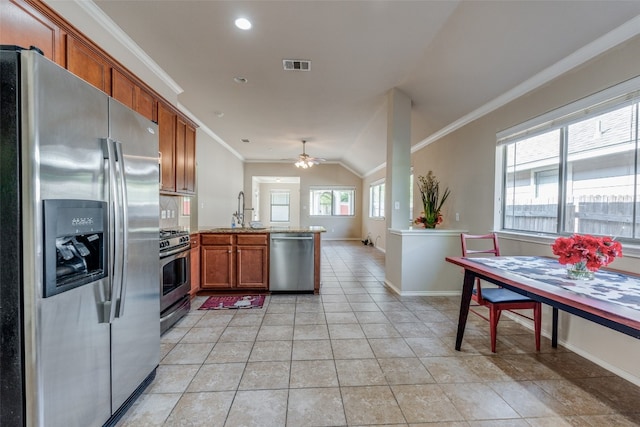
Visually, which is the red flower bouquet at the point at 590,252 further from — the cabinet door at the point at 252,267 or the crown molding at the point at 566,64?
the cabinet door at the point at 252,267

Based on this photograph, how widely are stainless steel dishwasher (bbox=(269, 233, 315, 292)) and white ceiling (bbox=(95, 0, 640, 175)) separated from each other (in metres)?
2.11

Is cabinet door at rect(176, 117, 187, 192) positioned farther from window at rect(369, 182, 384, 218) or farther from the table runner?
window at rect(369, 182, 384, 218)

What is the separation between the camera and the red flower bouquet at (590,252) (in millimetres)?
1686

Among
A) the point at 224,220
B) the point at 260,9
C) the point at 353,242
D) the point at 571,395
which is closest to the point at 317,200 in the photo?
the point at 353,242

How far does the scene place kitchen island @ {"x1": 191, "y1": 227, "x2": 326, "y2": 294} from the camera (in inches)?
144

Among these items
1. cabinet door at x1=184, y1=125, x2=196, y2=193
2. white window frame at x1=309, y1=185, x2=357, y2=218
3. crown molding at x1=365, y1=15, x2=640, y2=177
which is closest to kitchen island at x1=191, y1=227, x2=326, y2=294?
cabinet door at x1=184, y1=125, x2=196, y2=193

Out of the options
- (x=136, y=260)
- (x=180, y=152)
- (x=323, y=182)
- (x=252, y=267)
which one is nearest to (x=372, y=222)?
(x=323, y=182)

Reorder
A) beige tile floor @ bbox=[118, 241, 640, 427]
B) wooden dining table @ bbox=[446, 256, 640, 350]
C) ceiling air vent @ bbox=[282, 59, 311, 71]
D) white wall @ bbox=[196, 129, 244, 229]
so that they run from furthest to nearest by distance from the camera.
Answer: white wall @ bbox=[196, 129, 244, 229]
ceiling air vent @ bbox=[282, 59, 311, 71]
beige tile floor @ bbox=[118, 241, 640, 427]
wooden dining table @ bbox=[446, 256, 640, 350]

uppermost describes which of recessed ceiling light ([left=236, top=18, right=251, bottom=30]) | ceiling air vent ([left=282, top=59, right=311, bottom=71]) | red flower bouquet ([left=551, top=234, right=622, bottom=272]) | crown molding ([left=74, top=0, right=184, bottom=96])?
ceiling air vent ([left=282, top=59, right=311, bottom=71])

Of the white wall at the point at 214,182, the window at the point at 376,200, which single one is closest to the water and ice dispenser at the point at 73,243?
the white wall at the point at 214,182

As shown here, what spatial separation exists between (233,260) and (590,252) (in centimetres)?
355

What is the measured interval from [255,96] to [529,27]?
3.25 metres

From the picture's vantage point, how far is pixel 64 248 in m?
1.16

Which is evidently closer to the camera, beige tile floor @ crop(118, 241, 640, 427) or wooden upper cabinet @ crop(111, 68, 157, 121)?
beige tile floor @ crop(118, 241, 640, 427)
